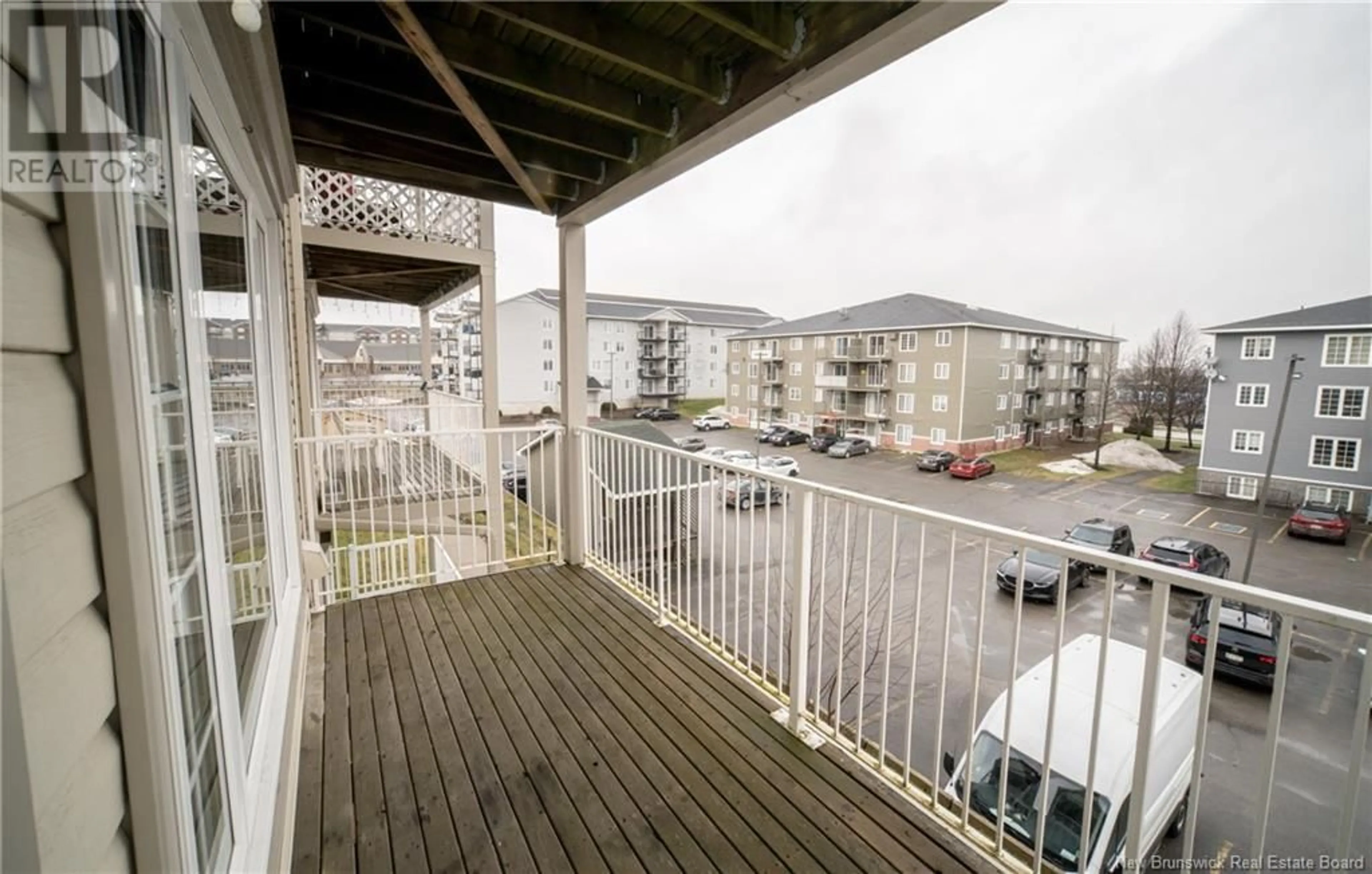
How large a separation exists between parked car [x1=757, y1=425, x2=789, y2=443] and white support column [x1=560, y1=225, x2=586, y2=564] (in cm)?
1219

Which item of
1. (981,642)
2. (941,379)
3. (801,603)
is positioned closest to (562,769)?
(801,603)

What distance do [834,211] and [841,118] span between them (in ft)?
17.7

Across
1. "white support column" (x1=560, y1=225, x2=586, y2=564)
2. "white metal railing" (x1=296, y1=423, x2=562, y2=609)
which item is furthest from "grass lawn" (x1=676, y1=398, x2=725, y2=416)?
"white support column" (x1=560, y1=225, x2=586, y2=564)

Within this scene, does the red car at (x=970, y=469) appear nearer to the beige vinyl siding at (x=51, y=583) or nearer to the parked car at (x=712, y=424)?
the parked car at (x=712, y=424)

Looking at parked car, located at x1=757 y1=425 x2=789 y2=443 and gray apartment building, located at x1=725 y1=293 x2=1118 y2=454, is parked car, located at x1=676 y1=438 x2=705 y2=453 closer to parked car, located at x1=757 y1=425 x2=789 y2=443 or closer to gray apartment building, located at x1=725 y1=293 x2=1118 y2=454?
parked car, located at x1=757 y1=425 x2=789 y2=443

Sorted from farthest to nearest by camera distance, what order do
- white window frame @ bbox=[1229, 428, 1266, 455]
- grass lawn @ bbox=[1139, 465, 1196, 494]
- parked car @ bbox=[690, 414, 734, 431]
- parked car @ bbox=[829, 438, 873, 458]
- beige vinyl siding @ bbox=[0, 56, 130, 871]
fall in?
parked car @ bbox=[690, 414, 734, 431]
parked car @ bbox=[829, 438, 873, 458]
grass lawn @ bbox=[1139, 465, 1196, 494]
white window frame @ bbox=[1229, 428, 1266, 455]
beige vinyl siding @ bbox=[0, 56, 130, 871]

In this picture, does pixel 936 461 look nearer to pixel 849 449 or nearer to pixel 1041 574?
pixel 849 449

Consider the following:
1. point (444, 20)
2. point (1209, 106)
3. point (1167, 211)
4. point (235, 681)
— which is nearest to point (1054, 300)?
point (1167, 211)

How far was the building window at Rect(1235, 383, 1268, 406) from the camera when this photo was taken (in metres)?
7.65

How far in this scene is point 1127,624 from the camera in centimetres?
251

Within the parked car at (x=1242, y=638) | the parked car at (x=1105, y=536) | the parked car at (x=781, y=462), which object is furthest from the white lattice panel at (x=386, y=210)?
the parked car at (x=1105, y=536)

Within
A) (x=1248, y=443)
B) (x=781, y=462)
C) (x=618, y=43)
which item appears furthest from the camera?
(x=781, y=462)

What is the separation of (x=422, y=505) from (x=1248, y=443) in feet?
38.4

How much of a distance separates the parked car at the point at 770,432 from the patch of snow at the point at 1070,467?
6.69 meters
